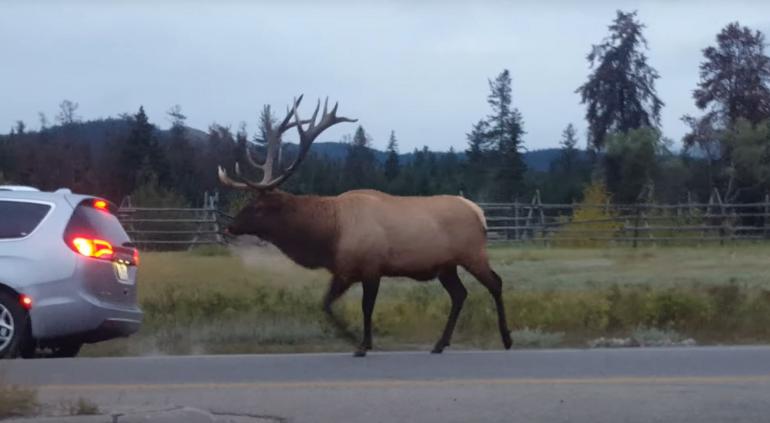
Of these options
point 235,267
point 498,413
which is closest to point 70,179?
point 235,267

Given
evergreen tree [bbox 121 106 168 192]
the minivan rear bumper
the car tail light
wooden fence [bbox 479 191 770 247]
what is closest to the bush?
wooden fence [bbox 479 191 770 247]

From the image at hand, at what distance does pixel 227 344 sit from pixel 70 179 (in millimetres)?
17717

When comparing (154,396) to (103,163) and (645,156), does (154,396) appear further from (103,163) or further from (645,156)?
(645,156)

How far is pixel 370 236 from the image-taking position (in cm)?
1231

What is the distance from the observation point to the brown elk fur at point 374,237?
40.2 ft

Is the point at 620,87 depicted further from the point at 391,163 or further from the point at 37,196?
the point at 37,196

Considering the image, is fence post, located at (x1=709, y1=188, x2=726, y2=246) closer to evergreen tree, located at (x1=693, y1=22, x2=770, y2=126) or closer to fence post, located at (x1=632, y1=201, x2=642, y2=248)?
fence post, located at (x1=632, y1=201, x2=642, y2=248)

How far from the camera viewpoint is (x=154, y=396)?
29.8 feet

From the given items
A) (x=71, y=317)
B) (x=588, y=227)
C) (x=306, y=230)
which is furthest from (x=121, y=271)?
(x=588, y=227)

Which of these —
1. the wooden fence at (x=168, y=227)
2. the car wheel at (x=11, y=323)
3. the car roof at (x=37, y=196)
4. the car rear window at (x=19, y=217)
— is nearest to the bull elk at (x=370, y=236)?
the car roof at (x=37, y=196)

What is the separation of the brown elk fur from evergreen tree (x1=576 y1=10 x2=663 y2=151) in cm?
3506

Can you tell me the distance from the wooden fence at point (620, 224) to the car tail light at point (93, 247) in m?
24.5

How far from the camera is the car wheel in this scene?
11.2 metres

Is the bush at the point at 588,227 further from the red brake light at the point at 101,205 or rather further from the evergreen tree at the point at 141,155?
the red brake light at the point at 101,205
